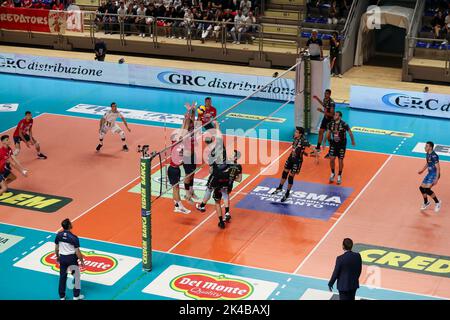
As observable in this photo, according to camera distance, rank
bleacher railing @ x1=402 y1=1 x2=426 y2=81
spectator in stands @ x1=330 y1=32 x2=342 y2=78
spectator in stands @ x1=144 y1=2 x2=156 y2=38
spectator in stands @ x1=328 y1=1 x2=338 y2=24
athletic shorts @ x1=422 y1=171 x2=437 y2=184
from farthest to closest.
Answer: spectator in stands @ x1=144 y1=2 x2=156 y2=38 → spectator in stands @ x1=328 y1=1 x2=338 y2=24 → spectator in stands @ x1=330 y1=32 x2=342 y2=78 → bleacher railing @ x1=402 y1=1 x2=426 y2=81 → athletic shorts @ x1=422 y1=171 x2=437 y2=184

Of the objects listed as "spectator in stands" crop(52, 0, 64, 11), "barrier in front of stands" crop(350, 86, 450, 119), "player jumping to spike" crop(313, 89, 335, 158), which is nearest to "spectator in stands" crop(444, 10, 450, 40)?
"barrier in front of stands" crop(350, 86, 450, 119)

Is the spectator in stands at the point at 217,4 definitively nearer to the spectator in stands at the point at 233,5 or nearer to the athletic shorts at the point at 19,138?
the spectator in stands at the point at 233,5

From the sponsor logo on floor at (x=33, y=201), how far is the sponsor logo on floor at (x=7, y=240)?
168 cm

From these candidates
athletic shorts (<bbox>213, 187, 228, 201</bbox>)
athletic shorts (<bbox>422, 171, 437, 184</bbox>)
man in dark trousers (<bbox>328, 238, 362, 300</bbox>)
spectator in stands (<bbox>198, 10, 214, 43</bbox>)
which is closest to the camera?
man in dark trousers (<bbox>328, 238, 362, 300</bbox>)

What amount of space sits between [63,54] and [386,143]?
19.0 meters

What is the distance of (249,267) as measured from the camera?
715 inches

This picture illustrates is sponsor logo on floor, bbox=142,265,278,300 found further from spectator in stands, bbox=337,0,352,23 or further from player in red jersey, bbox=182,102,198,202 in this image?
spectator in stands, bbox=337,0,352,23

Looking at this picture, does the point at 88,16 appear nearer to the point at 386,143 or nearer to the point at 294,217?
the point at 386,143

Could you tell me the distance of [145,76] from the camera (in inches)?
1342

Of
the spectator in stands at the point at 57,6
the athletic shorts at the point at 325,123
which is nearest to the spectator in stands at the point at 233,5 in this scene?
the spectator in stands at the point at 57,6

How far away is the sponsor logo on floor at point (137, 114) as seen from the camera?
96.4 ft

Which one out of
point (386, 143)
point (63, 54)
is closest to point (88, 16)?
point (63, 54)

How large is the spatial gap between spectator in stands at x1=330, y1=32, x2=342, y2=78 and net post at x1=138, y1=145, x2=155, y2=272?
18101 millimetres

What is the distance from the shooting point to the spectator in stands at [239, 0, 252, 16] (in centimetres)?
3722
